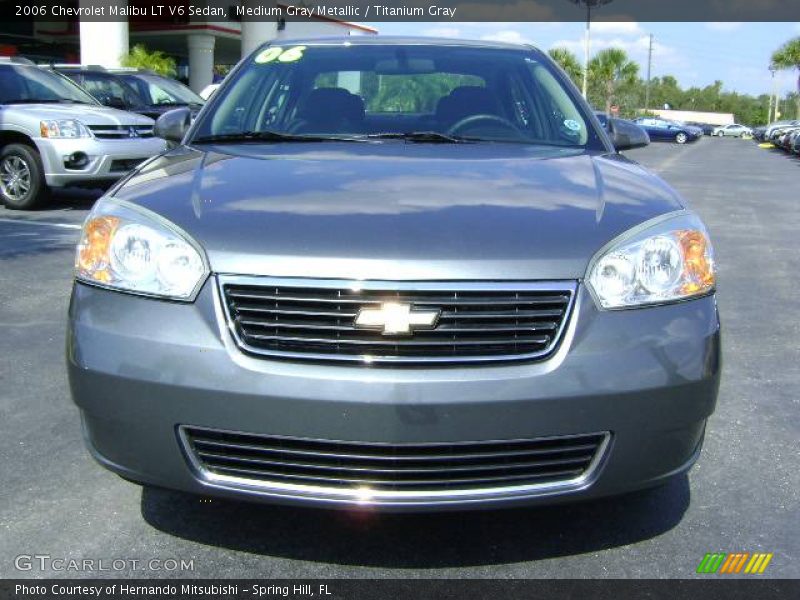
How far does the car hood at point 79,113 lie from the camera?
10116mm

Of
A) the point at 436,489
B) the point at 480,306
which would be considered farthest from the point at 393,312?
the point at 436,489

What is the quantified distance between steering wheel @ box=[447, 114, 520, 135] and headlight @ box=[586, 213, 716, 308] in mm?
1198

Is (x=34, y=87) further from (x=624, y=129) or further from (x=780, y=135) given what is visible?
(x=780, y=135)

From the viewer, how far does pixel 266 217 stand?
258 cm

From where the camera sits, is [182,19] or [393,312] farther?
[182,19]

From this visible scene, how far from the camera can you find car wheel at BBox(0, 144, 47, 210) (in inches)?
396

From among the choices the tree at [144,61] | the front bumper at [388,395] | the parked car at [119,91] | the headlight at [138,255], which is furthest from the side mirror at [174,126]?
the tree at [144,61]

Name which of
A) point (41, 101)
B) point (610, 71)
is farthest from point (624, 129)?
point (610, 71)

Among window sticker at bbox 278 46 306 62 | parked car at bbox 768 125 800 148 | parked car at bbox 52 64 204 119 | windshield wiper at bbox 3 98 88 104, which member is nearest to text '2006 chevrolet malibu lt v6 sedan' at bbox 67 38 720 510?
window sticker at bbox 278 46 306 62

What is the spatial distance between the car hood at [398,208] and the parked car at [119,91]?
10897 mm

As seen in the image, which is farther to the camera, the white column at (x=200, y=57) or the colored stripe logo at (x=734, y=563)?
the white column at (x=200, y=57)

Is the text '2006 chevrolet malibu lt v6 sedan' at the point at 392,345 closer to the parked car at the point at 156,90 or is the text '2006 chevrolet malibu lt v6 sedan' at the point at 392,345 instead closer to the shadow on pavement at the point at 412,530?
the shadow on pavement at the point at 412,530
